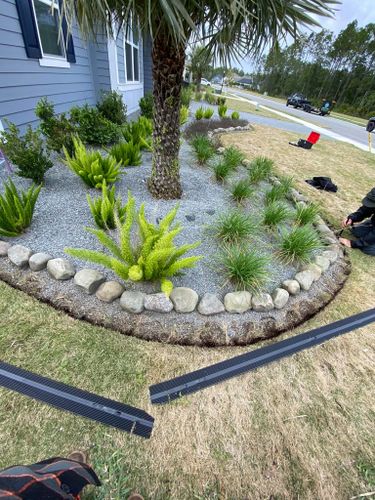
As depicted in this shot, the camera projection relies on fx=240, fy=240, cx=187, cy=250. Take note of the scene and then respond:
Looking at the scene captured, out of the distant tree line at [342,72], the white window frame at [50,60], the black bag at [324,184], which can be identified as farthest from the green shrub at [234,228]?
the distant tree line at [342,72]

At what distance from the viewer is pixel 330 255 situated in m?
2.71

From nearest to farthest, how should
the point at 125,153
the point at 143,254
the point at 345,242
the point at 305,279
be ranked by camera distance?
1. the point at 143,254
2. the point at 305,279
3. the point at 345,242
4. the point at 125,153

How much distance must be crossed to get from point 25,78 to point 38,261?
129 inches

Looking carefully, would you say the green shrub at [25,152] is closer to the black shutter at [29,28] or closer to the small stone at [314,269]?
the black shutter at [29,28]

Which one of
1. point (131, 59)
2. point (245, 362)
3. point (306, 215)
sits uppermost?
point (131, 59)

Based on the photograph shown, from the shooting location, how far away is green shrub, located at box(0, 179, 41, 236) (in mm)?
2059

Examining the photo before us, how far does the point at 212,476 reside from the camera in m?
1.22

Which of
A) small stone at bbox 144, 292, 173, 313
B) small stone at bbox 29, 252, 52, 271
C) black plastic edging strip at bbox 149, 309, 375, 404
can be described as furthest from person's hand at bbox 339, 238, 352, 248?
small stone at bbox 29, 252, 52, 271

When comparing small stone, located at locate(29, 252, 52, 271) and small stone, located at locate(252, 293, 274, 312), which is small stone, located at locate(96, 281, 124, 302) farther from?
small stone, located at locate(252, 293, 274, 312)

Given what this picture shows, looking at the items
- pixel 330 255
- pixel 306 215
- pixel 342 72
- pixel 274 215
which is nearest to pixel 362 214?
pixel 306 215

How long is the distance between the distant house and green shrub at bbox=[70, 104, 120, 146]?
71cm

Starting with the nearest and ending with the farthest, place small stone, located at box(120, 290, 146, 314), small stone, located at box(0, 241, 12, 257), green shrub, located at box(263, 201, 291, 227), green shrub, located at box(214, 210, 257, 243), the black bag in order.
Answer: small stone, located at box(120, 290, 146, 314) < small stone, located at box(0, 241, 12, 257) < green shrub, located at box(214, 210, 257, 243) < green shrub, located at box(263, 201, 291, 227) < the black bag

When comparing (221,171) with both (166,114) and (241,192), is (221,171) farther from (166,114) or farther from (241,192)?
(166,114)

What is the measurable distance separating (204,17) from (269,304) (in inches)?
100
